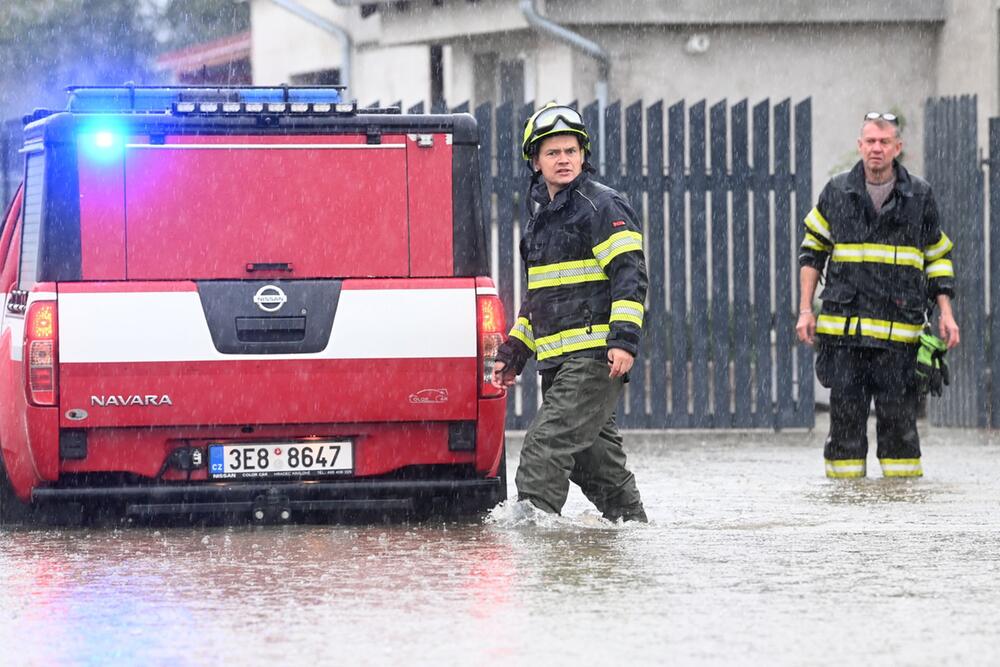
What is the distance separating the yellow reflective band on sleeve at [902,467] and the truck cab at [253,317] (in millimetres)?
3052

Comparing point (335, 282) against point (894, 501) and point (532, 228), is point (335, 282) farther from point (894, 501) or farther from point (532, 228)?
point (894, 501)

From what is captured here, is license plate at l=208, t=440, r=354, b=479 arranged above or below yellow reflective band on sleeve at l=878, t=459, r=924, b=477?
above

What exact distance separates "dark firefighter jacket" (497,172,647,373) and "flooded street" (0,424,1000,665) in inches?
29.5

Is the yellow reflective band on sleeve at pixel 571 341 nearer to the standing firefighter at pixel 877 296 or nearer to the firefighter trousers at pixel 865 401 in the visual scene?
the standing firefighter at pixel 877 296

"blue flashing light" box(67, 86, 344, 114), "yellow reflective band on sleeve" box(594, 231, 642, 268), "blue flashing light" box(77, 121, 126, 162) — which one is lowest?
"yellow reflective band on sleeve" box(594, 231, 642, 268)

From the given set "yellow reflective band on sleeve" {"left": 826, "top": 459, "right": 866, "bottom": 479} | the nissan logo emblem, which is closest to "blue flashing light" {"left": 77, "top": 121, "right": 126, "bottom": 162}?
→ the nissan logo emblem

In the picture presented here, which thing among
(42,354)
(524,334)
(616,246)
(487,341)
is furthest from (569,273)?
(42,354)

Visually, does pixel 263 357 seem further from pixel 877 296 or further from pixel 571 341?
pixel 877 296

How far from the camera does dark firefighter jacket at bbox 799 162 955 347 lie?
1153 cm

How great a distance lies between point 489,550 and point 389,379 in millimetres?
1043

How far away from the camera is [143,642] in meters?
6.50

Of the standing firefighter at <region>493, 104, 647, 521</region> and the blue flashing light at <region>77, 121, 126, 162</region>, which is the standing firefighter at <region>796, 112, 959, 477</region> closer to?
the standing firefighter at <region>493, 104, 647, 521</region>

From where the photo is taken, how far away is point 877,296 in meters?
11.5

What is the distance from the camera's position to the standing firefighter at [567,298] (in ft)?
29.4
